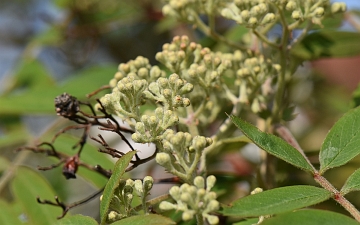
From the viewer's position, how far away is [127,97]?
1.11 metres

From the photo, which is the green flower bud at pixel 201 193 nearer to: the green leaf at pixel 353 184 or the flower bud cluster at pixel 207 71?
the green leaf at pixel 353 184

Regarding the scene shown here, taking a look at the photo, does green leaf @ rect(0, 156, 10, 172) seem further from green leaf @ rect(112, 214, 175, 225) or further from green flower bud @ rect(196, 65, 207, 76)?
green leaf @ rect(112, 214, 175, 225)

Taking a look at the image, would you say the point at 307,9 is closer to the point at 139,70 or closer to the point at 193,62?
the point at 193,62

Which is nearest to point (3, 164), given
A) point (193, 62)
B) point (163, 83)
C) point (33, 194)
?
point (33, 194)

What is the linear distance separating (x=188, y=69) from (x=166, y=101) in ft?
0.79

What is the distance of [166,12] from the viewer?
156 cm

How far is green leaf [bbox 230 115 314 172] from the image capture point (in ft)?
3.31

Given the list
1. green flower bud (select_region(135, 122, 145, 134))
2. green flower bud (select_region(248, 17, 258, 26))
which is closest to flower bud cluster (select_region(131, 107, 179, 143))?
green flower bud (select_region(135, 122, 145, 134))

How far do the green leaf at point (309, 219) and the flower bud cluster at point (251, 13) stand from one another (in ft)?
1.90

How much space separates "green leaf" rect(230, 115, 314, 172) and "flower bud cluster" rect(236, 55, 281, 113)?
0.35 meters

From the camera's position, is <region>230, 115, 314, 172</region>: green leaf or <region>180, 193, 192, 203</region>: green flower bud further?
<region>230, 115, 314, 172</region>: green leaf

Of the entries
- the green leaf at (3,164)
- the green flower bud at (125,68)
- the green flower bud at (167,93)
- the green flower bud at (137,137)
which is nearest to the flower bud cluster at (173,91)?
the green flower bud at (167,93)

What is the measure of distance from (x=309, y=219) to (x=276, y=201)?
105 mm

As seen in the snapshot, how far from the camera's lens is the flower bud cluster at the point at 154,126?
1.02m
